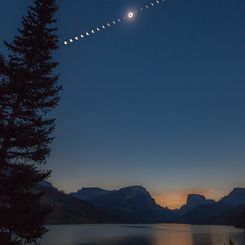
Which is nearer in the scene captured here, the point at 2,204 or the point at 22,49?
the point at 2,204

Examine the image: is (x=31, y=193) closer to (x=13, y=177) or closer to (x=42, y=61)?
(x=13, y=177)

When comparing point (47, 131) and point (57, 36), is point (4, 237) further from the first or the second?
point (57, 36)

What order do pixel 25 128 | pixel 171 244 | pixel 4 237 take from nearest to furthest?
1. pixel 4 237
2. pixel 25 128
3. pixel 171 244

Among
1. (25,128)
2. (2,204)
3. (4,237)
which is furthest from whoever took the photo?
(25,128)

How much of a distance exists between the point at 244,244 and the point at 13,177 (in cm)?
11911

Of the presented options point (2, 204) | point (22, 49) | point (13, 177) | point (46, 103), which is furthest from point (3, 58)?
point (2, 204)

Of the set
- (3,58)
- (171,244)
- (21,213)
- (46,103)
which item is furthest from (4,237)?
(171,244)

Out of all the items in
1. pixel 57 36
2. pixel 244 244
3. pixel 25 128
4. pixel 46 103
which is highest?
pixel 57 36

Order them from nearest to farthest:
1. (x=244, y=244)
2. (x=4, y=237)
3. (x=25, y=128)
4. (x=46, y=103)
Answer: (x=4, y=237) → (x=25, y=128) → (x=46, y=103) → (x=244, y=244)

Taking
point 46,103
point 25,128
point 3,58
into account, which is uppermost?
point 3,58

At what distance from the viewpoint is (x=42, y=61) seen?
27922mm

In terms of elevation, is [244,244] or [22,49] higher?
[22,49]

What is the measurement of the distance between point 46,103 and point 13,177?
6.44m

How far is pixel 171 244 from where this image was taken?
149500 mm
